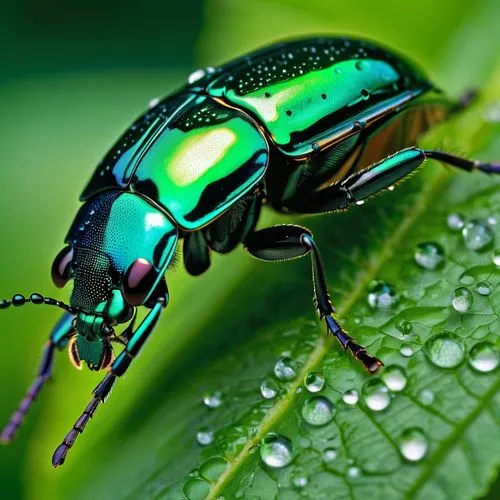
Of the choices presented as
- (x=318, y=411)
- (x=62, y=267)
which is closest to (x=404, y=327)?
(x=318, y=411)

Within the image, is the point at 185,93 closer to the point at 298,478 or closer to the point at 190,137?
the point at 190,137

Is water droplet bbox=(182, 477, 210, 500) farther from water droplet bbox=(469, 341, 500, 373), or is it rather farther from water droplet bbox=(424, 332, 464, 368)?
water droplet bbox=(469, 341, 500, 373)

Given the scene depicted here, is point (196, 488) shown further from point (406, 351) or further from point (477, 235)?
point (477, 235)

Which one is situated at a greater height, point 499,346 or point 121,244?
point 121,244

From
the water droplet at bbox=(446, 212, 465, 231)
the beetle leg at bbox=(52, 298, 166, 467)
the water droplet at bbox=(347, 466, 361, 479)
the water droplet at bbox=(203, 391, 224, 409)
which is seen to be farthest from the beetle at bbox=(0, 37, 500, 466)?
the water droplet at bbox=(347, 466, 361, 479)

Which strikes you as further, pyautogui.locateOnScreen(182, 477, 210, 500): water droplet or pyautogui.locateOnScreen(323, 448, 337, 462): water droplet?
pyautogui.locateOnScreen(182, 477, 210, 500): water droplet

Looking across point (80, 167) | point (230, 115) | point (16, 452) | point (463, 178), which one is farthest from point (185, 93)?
point (16, 452)
